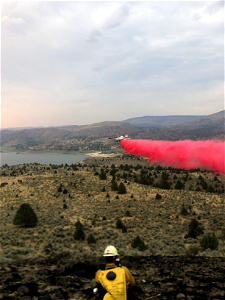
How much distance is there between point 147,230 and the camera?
25.2 m

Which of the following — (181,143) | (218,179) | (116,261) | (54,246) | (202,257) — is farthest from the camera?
(218,179)

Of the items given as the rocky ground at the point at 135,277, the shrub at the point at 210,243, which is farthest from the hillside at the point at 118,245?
the shrub at the point at 210,243

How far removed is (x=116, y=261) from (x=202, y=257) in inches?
404

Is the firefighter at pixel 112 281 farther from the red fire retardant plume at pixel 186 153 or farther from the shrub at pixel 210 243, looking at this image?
the red fire retardant plume at pixel 186 153

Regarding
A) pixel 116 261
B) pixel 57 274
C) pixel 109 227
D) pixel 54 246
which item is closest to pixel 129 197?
pixel 109 227

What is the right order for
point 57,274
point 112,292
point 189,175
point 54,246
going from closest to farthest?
point 112,292 < point 57,274 < point 54,246 < point 189,175

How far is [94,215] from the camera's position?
32438 mm

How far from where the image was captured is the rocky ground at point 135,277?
8625 mm

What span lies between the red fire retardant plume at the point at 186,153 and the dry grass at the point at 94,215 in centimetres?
791

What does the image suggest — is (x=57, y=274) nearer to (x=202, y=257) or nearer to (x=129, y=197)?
(x=202, y=257)

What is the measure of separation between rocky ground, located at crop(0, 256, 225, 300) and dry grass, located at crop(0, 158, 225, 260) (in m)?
2.46

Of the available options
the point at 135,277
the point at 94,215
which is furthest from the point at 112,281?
the point at 94,215

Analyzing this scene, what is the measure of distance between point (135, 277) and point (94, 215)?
22578mm

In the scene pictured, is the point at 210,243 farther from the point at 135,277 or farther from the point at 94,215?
the point at 94,215
